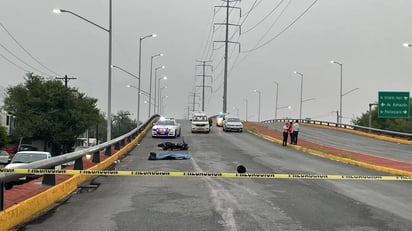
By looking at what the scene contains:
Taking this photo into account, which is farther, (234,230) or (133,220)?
(133,220)

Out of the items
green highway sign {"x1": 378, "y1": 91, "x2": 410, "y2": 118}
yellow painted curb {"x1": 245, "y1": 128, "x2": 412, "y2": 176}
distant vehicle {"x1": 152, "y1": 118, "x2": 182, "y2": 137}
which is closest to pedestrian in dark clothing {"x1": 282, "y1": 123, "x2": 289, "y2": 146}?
yellow painted curb {"x1": 245, "y1": 128, "x2": 412, "y2": 176}

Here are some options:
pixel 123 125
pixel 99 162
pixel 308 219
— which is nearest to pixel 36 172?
pixel 308 219

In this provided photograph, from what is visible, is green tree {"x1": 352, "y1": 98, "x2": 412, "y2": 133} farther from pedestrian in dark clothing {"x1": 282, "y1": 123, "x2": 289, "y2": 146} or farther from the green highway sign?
pedestrian in dark clothing {"x1": 282, "y1": 123, "x2": 289, "y2": 146}

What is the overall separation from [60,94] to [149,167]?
50.9 metres

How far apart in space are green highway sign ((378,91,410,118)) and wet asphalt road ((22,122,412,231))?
30510 millimetres

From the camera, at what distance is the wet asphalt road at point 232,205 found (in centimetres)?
873

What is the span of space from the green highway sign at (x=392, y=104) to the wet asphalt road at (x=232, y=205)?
3051 centimetres

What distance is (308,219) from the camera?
929 cm

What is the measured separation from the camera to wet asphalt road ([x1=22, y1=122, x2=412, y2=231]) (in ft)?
28.6

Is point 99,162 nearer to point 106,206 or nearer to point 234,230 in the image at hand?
Answer: point 106,206

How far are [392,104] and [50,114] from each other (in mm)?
40159

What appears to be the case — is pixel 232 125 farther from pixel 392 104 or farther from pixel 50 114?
pixel 50 114

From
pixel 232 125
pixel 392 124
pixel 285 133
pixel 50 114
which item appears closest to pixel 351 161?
pixel 285 133

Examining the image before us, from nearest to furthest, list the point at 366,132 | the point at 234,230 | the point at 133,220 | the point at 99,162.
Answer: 1. the point at 234,230
2. the point at 133,220
3. the point at 99,162
4. the point at 366,132
